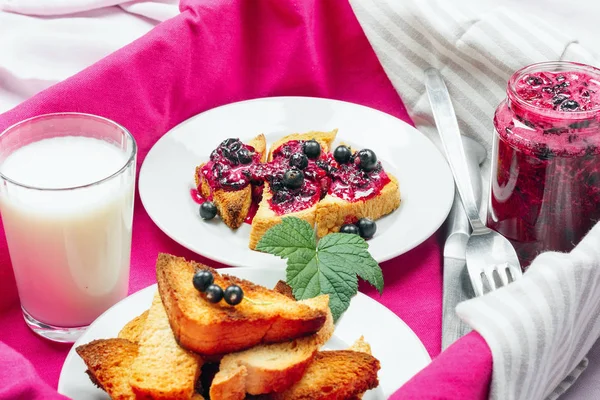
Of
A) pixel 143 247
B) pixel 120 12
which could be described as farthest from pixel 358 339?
pixel 120 12

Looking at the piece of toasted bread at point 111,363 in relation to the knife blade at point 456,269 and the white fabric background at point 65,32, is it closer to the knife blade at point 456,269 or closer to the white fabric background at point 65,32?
the knife blade at point 456,269

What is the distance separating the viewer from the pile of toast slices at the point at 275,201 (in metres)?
2.21

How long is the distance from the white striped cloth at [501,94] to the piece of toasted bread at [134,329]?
2.07 feet

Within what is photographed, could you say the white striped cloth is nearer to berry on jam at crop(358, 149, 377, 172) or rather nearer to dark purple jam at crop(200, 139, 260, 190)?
berry on jam at crop(358, 149, 377, 172)

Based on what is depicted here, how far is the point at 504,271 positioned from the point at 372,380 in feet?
1.95

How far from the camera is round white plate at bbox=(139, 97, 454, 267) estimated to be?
6.84 ft

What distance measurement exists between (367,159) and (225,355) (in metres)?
0.99

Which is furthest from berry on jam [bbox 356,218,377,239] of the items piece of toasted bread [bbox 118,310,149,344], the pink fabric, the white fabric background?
the white fabric background

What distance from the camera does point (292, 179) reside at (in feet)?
7.36

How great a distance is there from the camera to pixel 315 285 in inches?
71.0

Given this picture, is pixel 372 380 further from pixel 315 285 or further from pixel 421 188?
pixel 421 188

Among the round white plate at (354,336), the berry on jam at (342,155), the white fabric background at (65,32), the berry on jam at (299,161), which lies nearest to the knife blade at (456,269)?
the round white plate at (354,336)

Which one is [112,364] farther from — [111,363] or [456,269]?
[456,269]

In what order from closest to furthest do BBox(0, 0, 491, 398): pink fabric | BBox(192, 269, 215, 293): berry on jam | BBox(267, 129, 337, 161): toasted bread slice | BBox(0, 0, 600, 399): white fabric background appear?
1. BBox(192, 269, 215, 293): berry on jam
2. BBox(0, 0, 491, 398): pink fabric
3. BBox(267, 129, 337, 161): toasted bread slice
4. BBox(0, 0, 600, 399): white fabric background
